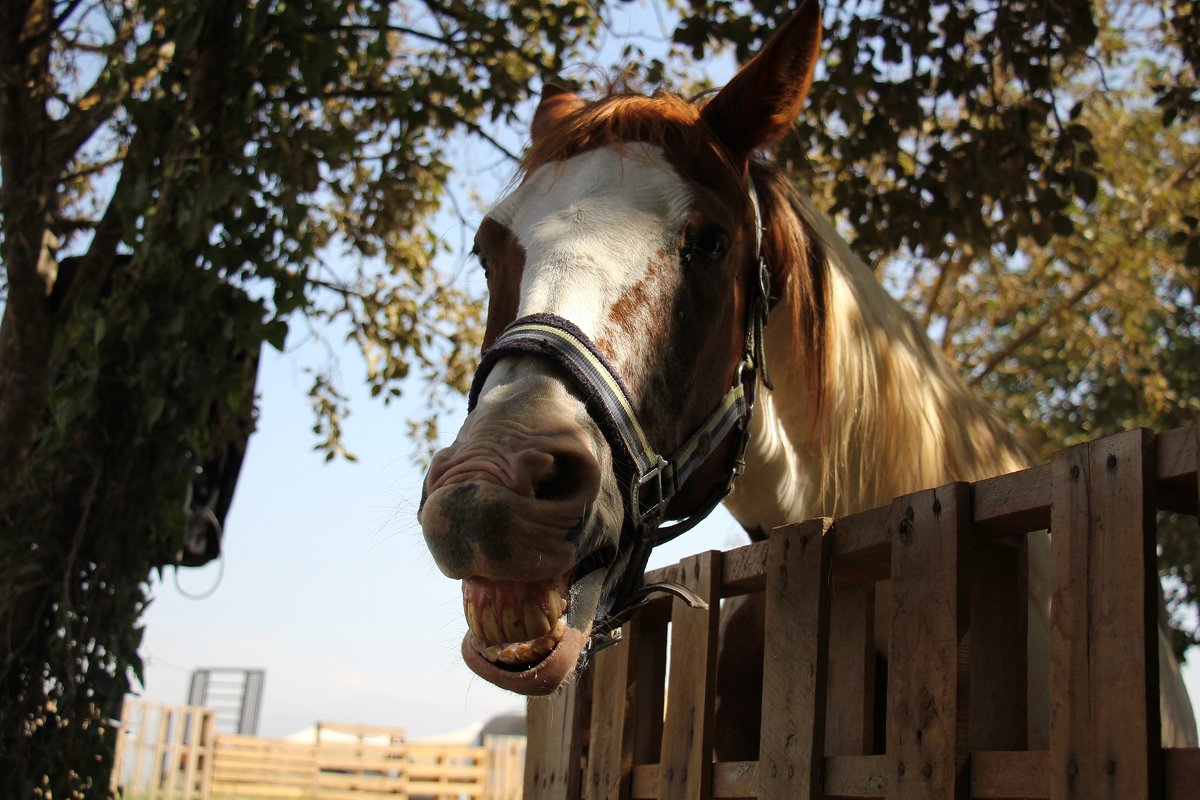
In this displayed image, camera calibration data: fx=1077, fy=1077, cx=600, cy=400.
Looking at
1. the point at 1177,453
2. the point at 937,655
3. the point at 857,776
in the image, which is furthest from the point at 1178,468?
the point at 857,776

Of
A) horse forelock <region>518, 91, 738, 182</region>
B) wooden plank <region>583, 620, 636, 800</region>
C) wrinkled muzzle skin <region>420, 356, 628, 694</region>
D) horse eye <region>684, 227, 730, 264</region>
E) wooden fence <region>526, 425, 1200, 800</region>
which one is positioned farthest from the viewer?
wooden plank <region>583, 620, 636, 800</region>

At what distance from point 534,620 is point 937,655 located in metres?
0.65

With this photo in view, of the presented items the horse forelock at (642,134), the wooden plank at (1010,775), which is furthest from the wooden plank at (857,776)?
the horse forelock at (642,134)

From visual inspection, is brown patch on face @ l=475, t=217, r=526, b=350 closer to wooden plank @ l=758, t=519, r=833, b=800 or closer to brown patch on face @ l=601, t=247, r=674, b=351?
brown patch on face @ l=601, t=247, r=674, b=351

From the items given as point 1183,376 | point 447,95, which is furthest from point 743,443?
point 1183,376

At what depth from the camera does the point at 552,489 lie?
1.65m

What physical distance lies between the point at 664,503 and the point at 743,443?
339 mm

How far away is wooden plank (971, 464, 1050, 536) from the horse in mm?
525

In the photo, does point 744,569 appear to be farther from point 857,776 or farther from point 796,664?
point 857,776

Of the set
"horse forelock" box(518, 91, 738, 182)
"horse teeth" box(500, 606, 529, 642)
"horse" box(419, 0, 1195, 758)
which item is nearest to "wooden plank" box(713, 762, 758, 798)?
"horse" box(419, 0, 1195, 758)

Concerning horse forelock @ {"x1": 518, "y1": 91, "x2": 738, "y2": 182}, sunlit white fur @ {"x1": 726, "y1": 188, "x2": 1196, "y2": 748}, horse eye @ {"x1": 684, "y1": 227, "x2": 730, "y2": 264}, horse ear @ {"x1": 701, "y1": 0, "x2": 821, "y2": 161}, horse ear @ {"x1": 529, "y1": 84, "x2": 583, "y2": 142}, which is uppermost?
horse ear @ {"x1": 529, "y1": 84, "x2": 583, "y2": 142}

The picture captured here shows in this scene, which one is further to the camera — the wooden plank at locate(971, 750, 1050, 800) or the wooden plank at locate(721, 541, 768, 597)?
the wooden plank at locate(721, 541, 768, 597)

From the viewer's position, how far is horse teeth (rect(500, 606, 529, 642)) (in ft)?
5.56

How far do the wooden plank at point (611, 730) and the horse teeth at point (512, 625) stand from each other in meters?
1.02
